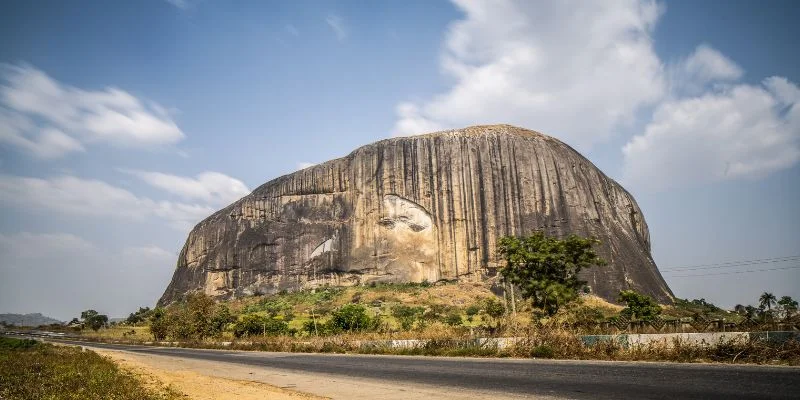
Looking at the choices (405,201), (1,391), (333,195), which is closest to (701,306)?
(405,201)

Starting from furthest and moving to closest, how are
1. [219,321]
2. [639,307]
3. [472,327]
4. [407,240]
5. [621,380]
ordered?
[407,240]
[219,321]
[639,307]
[472,327]
[621,380]

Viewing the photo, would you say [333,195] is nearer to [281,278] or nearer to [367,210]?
[367,210]

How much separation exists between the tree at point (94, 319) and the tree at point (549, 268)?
89.6m

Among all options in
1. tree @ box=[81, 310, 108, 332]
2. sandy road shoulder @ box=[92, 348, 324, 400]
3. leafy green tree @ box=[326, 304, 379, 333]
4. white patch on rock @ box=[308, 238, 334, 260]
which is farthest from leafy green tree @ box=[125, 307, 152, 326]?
sandy road shoulder @ box=[92, 348, 324, 400]

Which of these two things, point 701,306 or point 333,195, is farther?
point 333,195

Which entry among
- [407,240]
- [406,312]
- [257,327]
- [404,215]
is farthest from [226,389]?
[404,215]

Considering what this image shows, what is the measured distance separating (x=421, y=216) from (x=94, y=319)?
70499mm

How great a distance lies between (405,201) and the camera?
304 feet

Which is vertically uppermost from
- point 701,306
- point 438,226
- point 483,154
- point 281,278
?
point 483,154

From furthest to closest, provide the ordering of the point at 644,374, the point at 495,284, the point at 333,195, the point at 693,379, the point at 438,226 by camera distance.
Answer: the point at 333,195 < the point at 438,226 < the point at 495,284 < the point at 644,374 < the point at 693,379

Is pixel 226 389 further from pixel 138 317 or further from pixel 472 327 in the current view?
pixel 138 317

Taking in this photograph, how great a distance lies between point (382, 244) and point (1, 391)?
268 ft

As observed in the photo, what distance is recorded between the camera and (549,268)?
95.9 feet

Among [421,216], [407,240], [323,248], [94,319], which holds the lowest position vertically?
[94,319]
